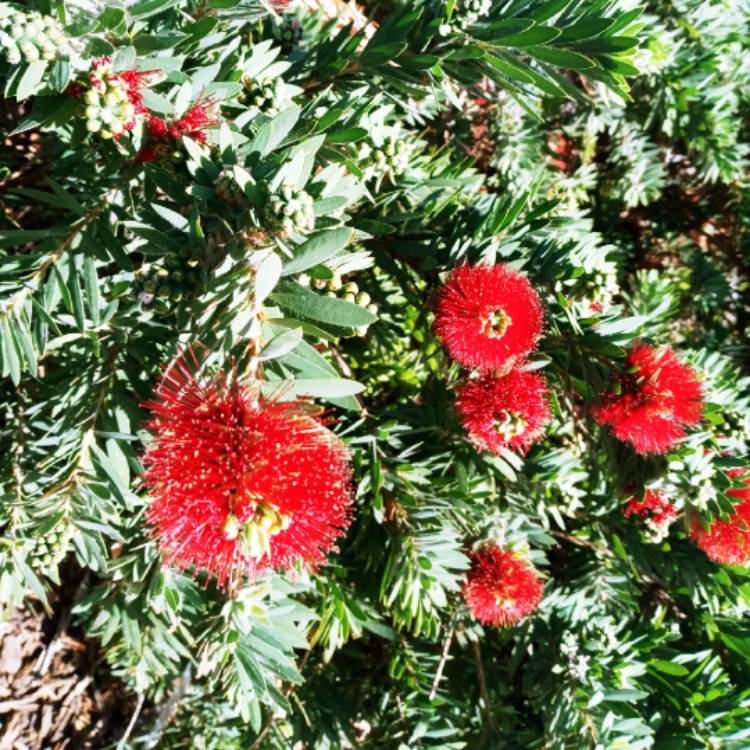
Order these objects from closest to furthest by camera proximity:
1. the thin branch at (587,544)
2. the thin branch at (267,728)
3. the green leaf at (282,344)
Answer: the green leaf at (282,344), the thin branch at (267,728), the thin branch at (587,544)

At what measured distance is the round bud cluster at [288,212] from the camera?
0.82 m

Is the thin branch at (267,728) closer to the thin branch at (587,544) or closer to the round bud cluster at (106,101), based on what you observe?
the thin branch at (587,544)

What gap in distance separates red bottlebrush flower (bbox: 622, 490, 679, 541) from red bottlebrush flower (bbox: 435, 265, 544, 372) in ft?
1.66

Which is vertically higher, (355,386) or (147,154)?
(147,154)

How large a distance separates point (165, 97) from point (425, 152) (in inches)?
48.9

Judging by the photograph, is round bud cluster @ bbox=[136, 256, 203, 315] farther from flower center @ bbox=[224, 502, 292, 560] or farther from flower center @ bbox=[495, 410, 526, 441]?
flower center @ bbox=[495, 410, 526, 441]

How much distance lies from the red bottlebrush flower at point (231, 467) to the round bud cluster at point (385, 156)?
64 cm

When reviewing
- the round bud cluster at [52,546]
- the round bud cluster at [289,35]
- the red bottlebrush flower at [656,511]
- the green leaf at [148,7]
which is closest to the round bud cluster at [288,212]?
the green leaf at [148,7]

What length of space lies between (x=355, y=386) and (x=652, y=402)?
58 cm

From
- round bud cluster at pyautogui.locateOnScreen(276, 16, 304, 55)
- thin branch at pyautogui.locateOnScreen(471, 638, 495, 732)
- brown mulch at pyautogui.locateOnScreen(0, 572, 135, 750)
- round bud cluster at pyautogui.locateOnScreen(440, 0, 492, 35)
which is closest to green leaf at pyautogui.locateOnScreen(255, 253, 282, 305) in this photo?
round bud cluster at pyautogui.locateOnScreen(440, 0, 492, 35)

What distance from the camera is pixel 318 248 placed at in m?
0.84

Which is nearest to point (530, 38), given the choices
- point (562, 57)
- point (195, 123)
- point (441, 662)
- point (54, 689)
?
point (562, 57)

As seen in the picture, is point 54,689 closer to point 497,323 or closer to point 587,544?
point 587,544

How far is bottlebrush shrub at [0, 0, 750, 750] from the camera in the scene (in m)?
0.90
